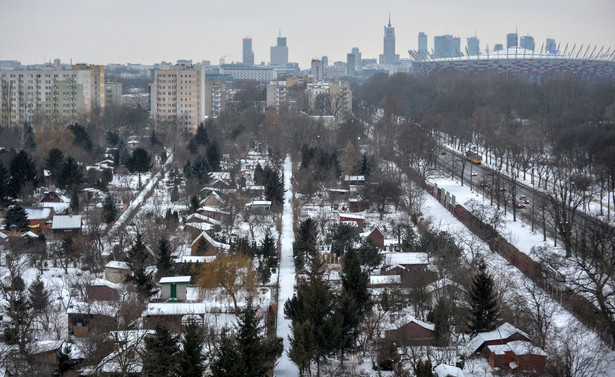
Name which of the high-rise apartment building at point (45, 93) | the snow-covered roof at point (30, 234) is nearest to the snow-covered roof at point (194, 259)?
the snow-covered roof at point (30, 234)

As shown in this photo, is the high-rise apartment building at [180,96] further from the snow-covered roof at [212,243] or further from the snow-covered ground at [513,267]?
the snow-covered roof at [212,243]

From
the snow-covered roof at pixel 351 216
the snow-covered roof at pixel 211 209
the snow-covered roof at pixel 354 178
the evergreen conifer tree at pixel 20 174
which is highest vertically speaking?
the evergreen conifer tree at pixel 20 174

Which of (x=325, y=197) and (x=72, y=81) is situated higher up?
(x=72, y=81)

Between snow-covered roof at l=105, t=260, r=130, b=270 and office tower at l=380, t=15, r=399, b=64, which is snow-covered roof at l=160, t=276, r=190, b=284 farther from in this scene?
office tower at l=380, t=15, r=399, b=64

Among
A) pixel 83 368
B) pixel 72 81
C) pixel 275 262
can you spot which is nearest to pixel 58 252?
pixel 275 262

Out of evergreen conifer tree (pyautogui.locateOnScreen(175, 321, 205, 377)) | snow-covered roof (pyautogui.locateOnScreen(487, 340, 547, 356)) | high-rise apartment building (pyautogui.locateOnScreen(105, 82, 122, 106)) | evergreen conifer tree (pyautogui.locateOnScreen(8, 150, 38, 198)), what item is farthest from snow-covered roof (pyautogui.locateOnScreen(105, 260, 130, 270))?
high-rise apartment building (pyautogui.locateOnScreen(105, 82, 122, 106))

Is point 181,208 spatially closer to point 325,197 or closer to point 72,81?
point 325,197
